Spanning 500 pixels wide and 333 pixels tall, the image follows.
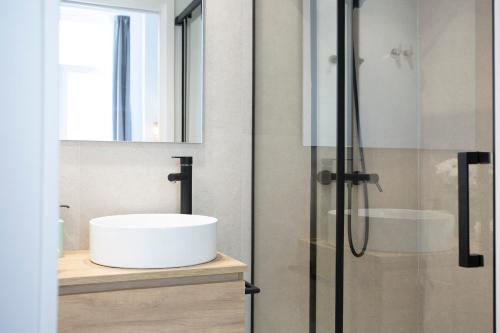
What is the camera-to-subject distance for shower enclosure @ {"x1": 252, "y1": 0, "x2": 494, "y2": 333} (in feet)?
3.64

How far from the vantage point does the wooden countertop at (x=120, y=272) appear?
129 centimetres

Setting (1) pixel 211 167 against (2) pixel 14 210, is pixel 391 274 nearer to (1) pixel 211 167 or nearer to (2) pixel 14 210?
(1) pixel 211 167

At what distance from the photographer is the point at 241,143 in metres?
1.99

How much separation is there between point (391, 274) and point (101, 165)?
44.0 inches

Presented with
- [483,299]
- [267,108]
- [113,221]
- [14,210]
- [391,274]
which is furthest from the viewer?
[267,108]

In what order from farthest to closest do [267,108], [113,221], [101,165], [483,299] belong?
[267,108], [101,165], [113,221], [483,299]

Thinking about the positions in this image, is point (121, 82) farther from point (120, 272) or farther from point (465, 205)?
point (465, 205)

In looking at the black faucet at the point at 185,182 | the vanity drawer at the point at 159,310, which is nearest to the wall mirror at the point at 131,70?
the black faucet at the point at 185,182

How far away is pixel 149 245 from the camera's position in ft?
4.40

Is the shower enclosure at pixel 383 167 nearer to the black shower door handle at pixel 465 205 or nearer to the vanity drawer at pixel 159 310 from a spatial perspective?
the black shower door handle at pixel 465 205

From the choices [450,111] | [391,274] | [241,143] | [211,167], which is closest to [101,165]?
[211,167]

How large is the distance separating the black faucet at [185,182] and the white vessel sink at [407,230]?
2.25 ft

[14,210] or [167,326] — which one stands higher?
[14,210]

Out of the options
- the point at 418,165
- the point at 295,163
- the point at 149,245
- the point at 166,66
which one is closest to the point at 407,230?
the point at 418,165
